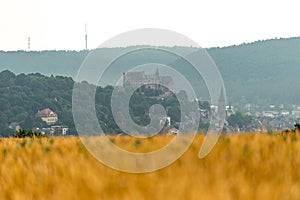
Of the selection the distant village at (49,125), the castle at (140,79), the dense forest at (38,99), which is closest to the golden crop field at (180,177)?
the castle at (140,79)

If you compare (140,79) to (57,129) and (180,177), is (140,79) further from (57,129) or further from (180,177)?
(57,129)

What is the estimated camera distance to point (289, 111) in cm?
18900

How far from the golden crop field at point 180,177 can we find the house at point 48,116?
109 metres

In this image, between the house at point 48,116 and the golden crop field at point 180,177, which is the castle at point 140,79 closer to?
Result: the golden crop field at point 180,177

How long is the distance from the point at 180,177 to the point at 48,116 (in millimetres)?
116096

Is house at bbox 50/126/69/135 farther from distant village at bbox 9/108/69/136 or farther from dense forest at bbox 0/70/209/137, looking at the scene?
dense forest at bbox 0/70/209/137

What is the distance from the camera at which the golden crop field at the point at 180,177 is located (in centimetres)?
426

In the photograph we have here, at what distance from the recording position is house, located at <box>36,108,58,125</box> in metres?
115

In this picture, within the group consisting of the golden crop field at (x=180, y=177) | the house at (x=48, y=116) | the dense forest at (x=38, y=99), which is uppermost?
the dense forest at (x=38, y=99)

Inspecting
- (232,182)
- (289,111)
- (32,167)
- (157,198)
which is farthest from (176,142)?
(289,111)

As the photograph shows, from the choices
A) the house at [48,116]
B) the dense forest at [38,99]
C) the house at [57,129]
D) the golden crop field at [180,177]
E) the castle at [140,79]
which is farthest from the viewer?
the house at [48,116]

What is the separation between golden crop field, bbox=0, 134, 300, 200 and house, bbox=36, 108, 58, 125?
356 feet

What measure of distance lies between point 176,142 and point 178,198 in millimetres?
4591

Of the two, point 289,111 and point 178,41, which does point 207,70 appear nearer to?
point 178,41
